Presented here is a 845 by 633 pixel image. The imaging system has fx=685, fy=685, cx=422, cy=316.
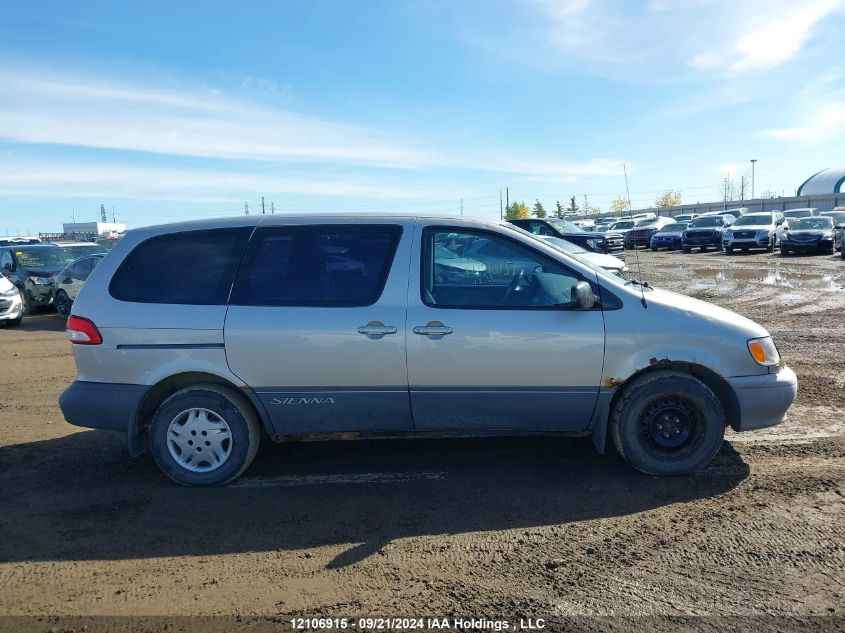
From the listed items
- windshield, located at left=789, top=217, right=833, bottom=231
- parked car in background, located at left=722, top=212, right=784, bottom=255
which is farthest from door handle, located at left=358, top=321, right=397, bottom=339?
parked car in background, located at left=722, top=212, right=784, bottom=255

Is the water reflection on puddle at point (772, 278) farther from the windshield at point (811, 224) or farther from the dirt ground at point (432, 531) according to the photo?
the dirt ground at point (432, 531)

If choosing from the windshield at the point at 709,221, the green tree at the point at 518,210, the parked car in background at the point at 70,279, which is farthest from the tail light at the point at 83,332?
the green tree at the point at 518,210

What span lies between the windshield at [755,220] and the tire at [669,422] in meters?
29.2

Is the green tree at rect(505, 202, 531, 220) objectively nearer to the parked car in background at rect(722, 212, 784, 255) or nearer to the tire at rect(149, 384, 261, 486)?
the parked car in background at rect(722, 212, 784, 255)

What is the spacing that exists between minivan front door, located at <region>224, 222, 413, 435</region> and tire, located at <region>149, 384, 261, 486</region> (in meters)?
0.20

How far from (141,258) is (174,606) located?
8.68 ft

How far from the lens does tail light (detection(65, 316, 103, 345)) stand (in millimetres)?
4879

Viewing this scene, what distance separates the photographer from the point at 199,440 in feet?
16.0

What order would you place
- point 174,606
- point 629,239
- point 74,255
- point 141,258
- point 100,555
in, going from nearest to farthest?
point 174,606, point 100,555, point 141,258, point 74,255, point 629,239

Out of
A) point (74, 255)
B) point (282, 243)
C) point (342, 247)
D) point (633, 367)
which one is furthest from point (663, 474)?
point (74, 255)

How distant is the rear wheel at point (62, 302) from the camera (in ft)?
50.1

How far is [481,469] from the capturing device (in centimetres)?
508

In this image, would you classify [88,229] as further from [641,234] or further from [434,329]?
[434,329]

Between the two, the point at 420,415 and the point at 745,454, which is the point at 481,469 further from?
the point at 745,454
